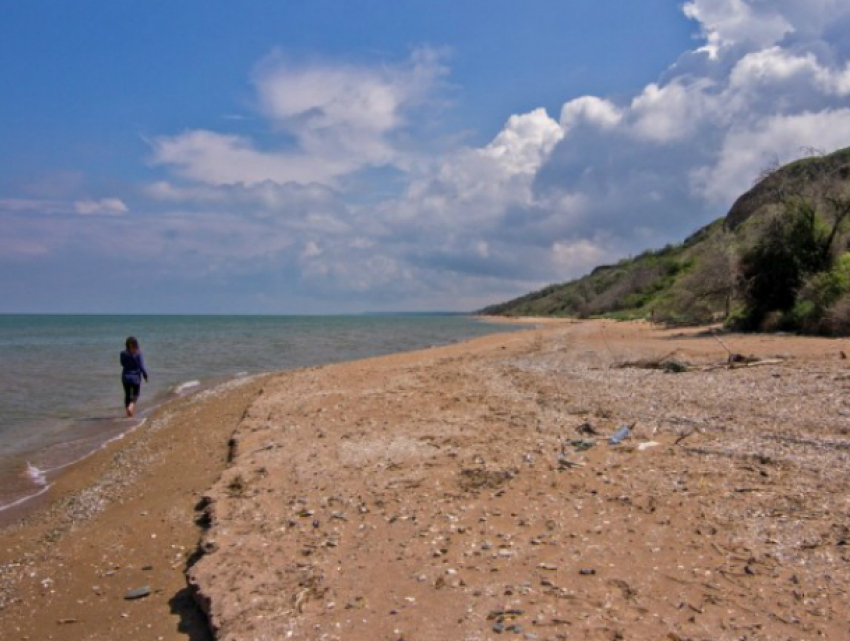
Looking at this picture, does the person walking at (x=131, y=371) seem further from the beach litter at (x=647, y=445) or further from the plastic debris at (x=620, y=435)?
the beach litter at (x=647, y=445)

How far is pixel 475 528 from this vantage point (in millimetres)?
5176

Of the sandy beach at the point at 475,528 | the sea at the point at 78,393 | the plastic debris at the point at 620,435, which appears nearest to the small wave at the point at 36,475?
the sea at the point at 78,393

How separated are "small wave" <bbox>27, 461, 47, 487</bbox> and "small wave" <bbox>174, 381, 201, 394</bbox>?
845 centimetres

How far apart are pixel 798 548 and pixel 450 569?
8.24 feet

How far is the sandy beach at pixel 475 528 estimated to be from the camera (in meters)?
3.89

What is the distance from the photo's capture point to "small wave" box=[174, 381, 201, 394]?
1869 centimetres

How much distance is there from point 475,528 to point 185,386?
16827 mm

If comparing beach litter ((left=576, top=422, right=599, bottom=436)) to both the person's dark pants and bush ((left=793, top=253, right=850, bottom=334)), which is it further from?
bush ((left=793, top=253, right=850, bottom=334))

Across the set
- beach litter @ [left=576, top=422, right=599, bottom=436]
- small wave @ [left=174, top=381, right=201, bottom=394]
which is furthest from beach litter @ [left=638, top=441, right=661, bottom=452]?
small wave @ [left=174, top=381, right=201, bottom=394]

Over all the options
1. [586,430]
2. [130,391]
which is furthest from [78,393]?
[586,430]

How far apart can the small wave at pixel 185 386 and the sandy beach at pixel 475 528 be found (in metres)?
8.41

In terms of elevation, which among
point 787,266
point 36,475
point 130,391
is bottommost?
point 36,475

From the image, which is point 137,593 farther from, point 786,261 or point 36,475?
point 786,261

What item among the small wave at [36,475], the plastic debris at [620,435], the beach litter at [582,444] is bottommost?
the small wave at [36,475]
